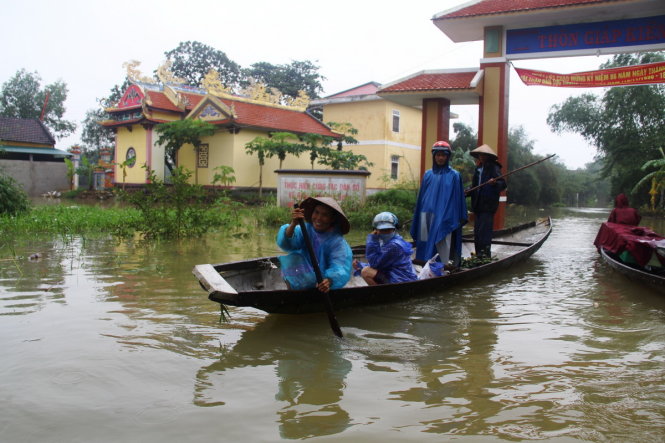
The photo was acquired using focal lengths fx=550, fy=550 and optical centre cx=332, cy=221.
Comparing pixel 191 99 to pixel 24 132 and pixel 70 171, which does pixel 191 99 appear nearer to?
pixel 70 171

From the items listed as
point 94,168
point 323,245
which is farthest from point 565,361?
point 94,168

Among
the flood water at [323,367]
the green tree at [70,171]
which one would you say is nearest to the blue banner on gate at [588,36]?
the flood water at [323,367]

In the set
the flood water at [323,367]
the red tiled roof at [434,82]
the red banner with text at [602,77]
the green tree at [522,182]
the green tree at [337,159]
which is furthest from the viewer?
the green tree at [522,182]

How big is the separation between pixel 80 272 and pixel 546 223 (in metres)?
9.30

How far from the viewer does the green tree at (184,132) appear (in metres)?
21.2

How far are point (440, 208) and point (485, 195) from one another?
118 centimetres

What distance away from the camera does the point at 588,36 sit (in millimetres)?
11859

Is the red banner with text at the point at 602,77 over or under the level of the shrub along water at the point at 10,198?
over

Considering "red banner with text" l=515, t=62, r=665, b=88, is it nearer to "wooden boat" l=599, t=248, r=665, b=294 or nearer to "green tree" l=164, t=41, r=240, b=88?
"wooden boat" l=599, t=248, r=665, b=294

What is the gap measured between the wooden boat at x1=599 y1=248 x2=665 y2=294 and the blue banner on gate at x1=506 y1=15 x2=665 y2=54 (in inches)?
220

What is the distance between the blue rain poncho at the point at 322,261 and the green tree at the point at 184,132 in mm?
17422

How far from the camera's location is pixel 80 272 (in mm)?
6961

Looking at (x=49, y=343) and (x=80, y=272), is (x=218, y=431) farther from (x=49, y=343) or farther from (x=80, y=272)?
(x=80, y=272)

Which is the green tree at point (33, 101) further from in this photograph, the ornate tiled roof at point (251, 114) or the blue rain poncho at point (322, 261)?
the blue rain poncho at point (322, 261)
